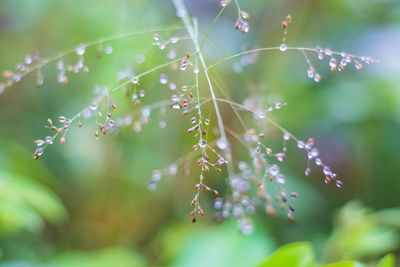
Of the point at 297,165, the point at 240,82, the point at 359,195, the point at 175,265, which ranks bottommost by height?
the point at 175,265

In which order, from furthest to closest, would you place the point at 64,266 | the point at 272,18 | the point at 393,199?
the point at 272,18 < the point at 393,199 < the point at 64,266

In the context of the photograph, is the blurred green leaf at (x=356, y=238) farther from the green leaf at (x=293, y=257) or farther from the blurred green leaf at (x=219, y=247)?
the green leaf at (x=293, y=257)

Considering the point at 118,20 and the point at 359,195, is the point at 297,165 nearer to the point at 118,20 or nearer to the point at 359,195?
the point at 359,195

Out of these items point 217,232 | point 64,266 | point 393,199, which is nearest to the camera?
point 64,266

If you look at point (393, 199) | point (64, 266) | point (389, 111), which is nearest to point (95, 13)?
point (64, 266)

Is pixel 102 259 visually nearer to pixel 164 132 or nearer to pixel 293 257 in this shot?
pixel 164 132

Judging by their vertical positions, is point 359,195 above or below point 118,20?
below

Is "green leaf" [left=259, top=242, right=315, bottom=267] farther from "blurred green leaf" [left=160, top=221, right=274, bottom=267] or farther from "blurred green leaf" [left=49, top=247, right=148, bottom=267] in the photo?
"blurred green leaf" [left=49, top=247, right=148, bottom=267]
